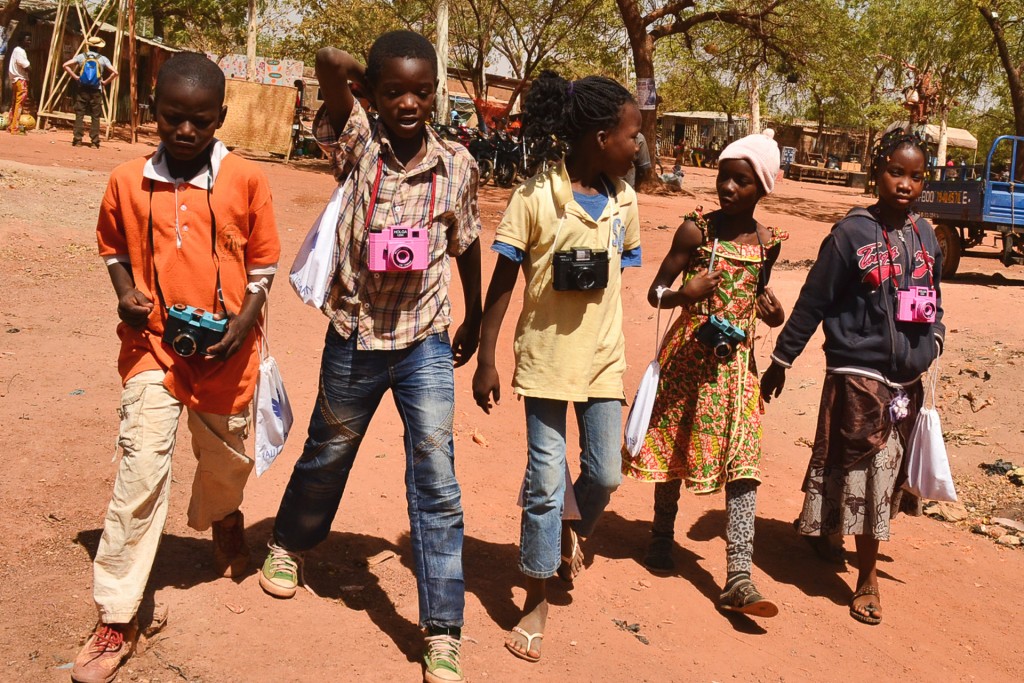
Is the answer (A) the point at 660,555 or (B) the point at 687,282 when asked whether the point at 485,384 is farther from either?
(A) the point at 660,555

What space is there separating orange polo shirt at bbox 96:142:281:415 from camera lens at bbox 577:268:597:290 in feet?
3.35

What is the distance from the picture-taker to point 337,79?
306 cm

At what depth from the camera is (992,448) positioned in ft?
21.2

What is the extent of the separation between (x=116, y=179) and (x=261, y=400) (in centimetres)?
82

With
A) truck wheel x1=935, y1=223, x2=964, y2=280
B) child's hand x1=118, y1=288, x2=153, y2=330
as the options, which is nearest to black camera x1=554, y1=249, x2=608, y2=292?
child's hand x1=118, y1=288, x2=153, y2=330

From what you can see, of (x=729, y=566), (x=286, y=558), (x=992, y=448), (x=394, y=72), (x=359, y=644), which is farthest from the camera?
(x=992, y=448)

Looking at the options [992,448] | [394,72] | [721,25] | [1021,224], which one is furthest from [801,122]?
[394,72]

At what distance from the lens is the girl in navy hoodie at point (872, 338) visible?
4141mm

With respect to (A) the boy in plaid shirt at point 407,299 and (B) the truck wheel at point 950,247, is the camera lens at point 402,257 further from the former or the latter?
(B) the truck wheel at point 950,247

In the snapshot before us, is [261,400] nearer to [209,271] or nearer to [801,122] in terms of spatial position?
[209,271]

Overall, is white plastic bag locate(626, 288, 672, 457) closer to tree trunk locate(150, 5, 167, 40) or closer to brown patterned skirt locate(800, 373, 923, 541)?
brown patterned skirt locate(800, 373, 923, 541)

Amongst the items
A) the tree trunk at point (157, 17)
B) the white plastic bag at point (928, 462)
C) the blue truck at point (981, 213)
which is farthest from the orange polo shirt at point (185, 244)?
the tree trunk at point (157, 17)

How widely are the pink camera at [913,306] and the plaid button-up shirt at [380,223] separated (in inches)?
76.0

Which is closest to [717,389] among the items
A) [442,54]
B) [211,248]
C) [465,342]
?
[465,342]
